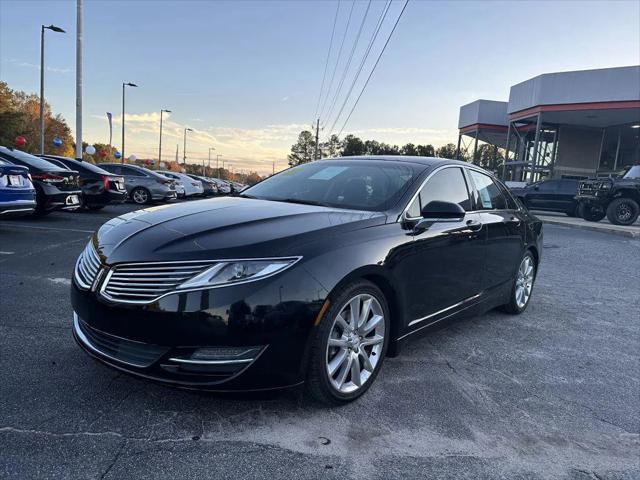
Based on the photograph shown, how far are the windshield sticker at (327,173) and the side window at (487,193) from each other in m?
1.24

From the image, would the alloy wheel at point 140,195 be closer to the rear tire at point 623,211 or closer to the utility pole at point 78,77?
the utility pole at point 78,77

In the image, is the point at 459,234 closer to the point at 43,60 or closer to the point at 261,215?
the point at 261,215

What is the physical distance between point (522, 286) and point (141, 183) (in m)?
15.6

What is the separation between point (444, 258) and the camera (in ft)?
11.7

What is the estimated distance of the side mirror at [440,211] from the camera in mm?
3340

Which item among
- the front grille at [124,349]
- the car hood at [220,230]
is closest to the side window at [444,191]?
the car hood at [220,230]

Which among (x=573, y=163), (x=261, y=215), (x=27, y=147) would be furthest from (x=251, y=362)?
(x=27, y=147)

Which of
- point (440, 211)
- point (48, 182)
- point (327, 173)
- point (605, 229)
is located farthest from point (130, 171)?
point (440, 211)

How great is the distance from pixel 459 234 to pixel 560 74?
2878 centimetres

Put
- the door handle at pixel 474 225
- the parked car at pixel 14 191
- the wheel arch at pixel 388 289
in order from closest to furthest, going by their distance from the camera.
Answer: the wheel arch at pixel 388 289
the door handle at pixel 474 225
the parked car at pixel 14 191

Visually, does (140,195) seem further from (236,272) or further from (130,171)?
(236,272)

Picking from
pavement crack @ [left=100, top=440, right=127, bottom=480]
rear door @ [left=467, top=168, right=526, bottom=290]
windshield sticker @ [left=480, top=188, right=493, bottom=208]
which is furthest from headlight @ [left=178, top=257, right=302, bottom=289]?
windshield sticker @ [left=480, top=188, right=493, bottom=208]

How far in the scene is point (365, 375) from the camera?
2967mm

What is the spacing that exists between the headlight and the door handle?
6.59 ft
